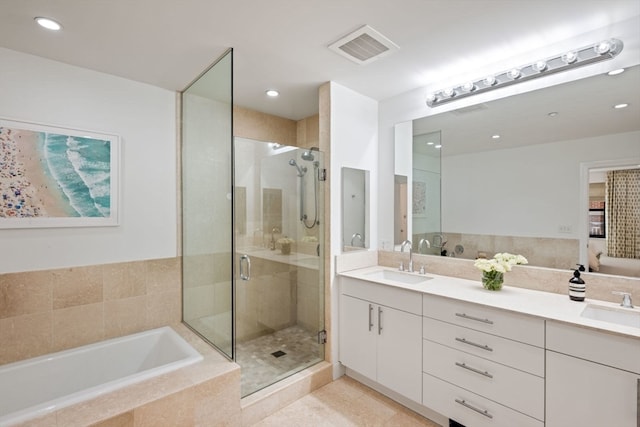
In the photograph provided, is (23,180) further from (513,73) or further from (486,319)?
(513,73)

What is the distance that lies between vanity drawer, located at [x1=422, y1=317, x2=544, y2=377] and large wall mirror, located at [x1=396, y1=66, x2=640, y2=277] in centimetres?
73

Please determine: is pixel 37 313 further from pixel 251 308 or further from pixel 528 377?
pixel 528 377

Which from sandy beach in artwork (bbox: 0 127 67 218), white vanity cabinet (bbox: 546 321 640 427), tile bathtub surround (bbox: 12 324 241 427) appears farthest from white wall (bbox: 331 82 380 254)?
sandy beach in artwork (bbox: 0 127 67 218)

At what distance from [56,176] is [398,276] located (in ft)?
9.15

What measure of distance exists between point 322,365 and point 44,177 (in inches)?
101

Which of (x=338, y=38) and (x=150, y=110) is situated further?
(x=150, y=110)

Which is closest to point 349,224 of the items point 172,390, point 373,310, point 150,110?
point 373,310

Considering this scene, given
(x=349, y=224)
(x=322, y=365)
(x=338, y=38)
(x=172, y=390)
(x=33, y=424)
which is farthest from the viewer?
(x=349, y=224)

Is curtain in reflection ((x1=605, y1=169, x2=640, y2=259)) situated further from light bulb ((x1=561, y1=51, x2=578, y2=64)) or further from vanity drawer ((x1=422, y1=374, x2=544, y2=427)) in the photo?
vanity drawer ((x1=422, y1=374, x2=544, y2=427))

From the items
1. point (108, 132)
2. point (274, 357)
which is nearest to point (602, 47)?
point (274, 357)

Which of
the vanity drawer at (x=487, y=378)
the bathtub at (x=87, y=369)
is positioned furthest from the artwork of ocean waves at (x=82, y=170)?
the vanity drawer at (x=487, y=378)

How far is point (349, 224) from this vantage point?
2.74 metres

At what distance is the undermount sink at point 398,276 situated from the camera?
2510 millimetres

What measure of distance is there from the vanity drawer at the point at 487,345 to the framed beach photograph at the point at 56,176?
2578mm
